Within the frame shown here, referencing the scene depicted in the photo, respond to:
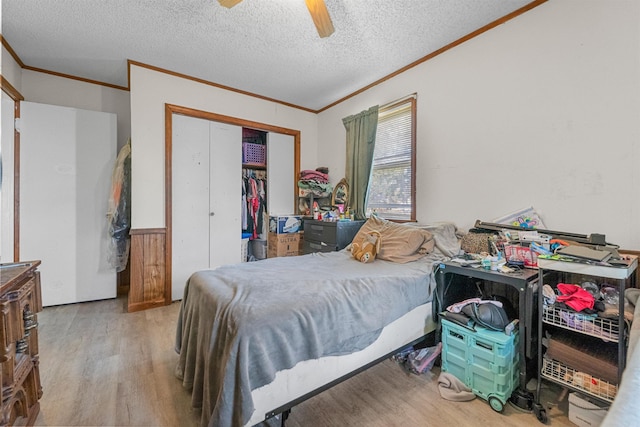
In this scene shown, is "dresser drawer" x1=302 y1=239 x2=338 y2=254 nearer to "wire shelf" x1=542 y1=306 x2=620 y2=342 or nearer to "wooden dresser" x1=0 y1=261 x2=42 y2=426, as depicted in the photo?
"wire shelf" x1=542 y1=306 x2=620 y2=342

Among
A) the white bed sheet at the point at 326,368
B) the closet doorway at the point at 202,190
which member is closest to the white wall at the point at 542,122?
the white bed sheet at the point at 326,368

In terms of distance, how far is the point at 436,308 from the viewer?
1.94 meters

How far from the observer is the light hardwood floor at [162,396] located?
1394mm

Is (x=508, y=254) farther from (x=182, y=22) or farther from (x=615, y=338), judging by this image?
(x=182, y=22)

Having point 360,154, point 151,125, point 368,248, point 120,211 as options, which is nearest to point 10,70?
point 151,125

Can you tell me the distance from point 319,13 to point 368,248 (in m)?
1.70

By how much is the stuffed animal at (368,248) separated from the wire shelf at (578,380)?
119cm

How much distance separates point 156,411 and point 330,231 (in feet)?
6.90

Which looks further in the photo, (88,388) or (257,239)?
(257,239)

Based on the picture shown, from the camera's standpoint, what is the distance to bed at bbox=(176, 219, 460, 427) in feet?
3.66

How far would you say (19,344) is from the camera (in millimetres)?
1259

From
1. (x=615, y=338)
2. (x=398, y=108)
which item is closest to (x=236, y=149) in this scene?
(x=398, y=108)

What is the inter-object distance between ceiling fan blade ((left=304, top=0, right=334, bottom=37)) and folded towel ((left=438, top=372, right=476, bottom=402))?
7.88 feet

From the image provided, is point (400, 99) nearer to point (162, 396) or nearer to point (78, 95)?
point (162, 396)
